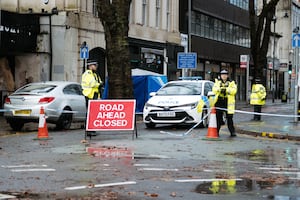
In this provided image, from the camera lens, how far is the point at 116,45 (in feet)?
58.6

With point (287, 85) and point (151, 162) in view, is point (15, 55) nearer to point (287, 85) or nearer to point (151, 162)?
point (151, 162)

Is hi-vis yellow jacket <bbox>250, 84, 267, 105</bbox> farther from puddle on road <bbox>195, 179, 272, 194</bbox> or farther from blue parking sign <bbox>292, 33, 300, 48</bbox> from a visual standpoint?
puddle on road <bbox>195, 179, 272, 194</bbox>

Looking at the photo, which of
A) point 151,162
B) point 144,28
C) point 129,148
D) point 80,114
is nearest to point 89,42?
point 144,28

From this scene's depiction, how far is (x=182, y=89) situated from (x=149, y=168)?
31.8 ft

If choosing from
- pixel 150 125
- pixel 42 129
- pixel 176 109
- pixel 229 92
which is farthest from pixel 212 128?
pixel 42 129

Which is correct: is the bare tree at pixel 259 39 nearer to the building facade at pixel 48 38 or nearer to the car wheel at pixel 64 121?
the building facade at pixel 48 38

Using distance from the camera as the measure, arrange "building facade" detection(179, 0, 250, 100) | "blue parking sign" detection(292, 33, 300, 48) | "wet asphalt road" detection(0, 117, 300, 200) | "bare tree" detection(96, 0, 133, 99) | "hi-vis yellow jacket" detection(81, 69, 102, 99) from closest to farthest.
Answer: "wet asphalt road" detection(0, 117, 300, 200)
"hi-vis yellow jacket" detection(81, 69, 102, 99)
"bare tree" detection(96, 0, 133, 99)
"blue parking sign" detection(292, 33, 300, 48)
"building facade" detection(179, 0, 250, 100)

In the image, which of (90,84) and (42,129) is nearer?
(42,129)

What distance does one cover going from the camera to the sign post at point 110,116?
14.5m

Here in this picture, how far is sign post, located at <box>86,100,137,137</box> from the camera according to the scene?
14492 millimetres

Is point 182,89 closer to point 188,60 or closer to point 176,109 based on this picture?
point 176,109

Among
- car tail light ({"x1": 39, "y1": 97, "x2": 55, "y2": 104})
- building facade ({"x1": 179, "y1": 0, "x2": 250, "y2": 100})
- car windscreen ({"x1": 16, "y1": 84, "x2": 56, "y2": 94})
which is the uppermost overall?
building facade ({"x1": 179, "y1": 0, "x2": 250, "y2": 100})

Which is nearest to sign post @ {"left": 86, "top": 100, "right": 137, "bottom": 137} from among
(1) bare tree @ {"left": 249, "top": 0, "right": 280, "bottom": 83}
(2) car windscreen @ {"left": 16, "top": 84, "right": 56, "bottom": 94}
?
(2) car windscreen @ {"left": 16, "top": 84, "right": 56, "bottom": 94}

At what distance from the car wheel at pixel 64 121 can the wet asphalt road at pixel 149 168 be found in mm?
3113
